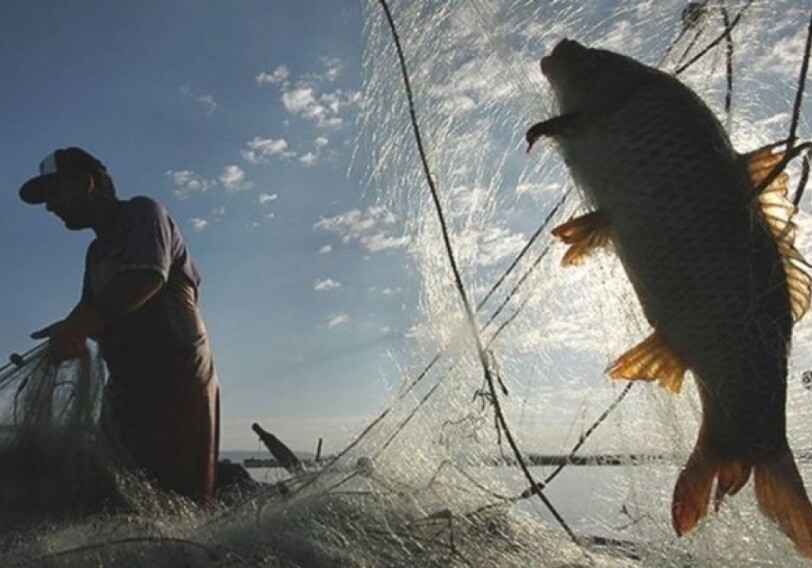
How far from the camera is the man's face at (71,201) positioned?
4914 mm

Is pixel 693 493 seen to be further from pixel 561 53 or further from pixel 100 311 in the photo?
pixel 100 311

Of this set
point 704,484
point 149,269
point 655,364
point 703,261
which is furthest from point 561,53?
point 149,269

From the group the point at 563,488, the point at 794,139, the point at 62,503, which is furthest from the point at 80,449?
the point at 563,488

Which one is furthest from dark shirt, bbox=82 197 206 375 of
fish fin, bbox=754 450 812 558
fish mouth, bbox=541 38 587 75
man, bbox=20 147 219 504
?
fish fin, bbox=754 450 812 558

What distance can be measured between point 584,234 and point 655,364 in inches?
17.9

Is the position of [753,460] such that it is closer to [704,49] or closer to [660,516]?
[660,516]

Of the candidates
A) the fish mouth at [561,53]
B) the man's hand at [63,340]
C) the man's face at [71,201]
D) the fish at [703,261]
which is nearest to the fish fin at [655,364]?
the fish at [703,261]

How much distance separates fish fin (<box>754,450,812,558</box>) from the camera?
8.09ft

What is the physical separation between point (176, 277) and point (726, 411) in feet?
10.9

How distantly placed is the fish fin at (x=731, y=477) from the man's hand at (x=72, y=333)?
2.85 m

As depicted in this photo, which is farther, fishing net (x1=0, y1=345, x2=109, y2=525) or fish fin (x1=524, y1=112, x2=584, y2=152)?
fishing net (x1=0, y1=345, x2=109, y2=525)

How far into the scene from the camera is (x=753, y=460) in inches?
101

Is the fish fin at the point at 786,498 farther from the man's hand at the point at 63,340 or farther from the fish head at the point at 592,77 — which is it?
the man's hand at the point at 63,340

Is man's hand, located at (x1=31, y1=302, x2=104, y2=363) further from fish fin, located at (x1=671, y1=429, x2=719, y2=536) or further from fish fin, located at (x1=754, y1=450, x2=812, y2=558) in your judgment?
fish fin, located at (x1=754, y1=450, x2=812, y2=558)
